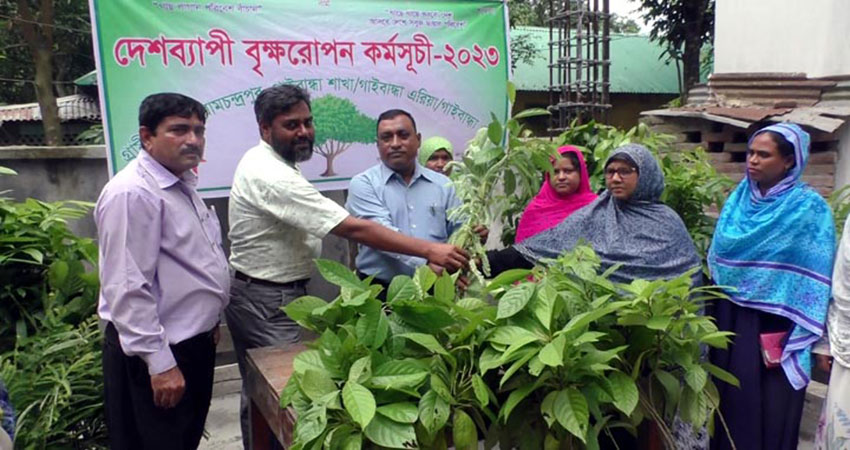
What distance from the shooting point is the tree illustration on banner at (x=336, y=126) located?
11.6ft

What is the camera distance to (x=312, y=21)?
3467 mm

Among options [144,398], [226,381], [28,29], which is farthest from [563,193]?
[28,29]

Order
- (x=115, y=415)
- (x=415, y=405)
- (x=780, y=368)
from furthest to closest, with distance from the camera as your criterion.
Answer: (x=780, y=368), (x=115, y=415), (x=415, y=405)

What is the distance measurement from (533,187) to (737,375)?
108cm

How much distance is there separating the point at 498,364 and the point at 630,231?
→ 4.19 ft

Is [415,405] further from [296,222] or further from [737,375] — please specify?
[737,375]

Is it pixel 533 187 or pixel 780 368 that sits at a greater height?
pixel 533 187

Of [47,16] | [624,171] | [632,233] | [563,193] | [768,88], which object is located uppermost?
[47,16]

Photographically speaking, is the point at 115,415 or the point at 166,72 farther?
the point at 166,72

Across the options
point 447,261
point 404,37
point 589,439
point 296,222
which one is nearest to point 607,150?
point 404,37

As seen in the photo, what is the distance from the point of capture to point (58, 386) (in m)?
2.09

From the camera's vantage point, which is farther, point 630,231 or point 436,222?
point 436,222

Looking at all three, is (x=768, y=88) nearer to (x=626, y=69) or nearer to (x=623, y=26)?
(x=626, y=69)

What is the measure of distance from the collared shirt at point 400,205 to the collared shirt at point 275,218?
9.8 inches
